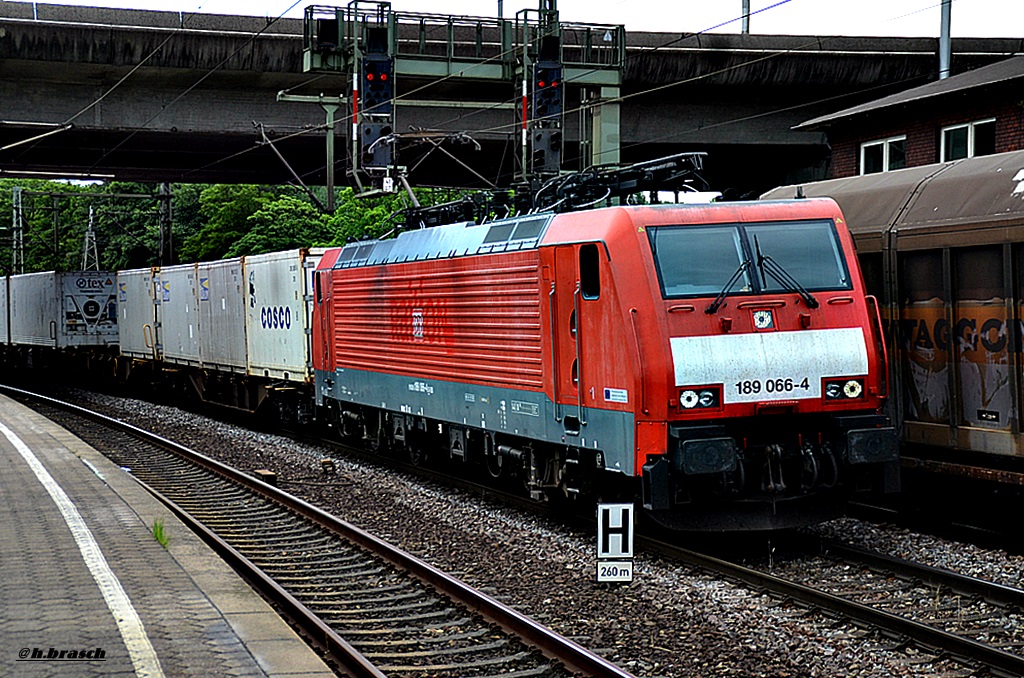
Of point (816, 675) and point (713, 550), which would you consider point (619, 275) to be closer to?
point (713, 550)

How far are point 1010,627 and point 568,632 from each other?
2928 mm

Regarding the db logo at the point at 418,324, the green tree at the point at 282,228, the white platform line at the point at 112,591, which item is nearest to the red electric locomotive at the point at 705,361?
the db logo at the point at 418,324

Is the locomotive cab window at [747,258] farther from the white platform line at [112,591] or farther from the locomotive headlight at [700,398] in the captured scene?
the white platform line at [112,591]

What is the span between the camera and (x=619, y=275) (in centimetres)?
1102

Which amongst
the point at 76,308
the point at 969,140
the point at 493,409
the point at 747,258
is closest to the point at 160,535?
the point at 493,409

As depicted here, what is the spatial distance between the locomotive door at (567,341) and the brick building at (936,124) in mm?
13898

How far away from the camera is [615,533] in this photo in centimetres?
1004

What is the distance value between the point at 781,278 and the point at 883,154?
57.2 ft

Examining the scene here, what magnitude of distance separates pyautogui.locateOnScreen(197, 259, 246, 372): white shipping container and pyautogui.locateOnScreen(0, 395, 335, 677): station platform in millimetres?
11570

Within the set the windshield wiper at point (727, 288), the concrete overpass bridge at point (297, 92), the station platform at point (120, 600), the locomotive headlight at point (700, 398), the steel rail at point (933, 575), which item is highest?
the concrete overpass bridge at point (297, 92)

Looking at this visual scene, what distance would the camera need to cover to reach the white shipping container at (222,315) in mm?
26016

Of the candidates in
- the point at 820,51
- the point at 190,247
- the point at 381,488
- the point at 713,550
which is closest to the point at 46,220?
the point at 190,247

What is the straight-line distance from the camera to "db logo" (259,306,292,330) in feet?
74.6

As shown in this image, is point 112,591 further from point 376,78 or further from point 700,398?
point 376,78
